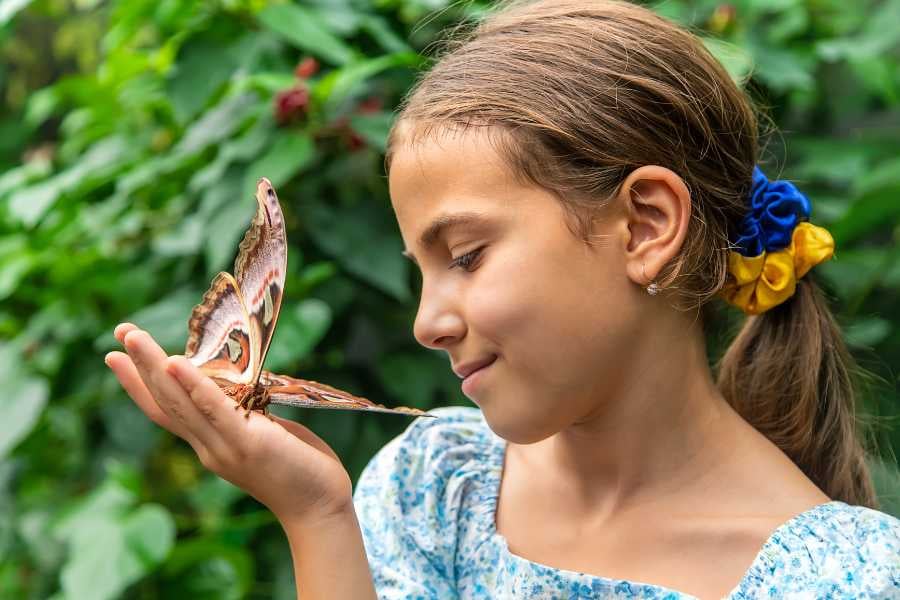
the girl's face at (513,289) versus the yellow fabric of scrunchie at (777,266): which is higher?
the girl's face at (513,289)

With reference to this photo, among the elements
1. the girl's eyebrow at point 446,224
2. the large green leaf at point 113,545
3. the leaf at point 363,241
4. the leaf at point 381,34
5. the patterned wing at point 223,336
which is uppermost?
the girl's eyebrow at point 446,224

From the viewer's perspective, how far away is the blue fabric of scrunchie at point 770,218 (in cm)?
108

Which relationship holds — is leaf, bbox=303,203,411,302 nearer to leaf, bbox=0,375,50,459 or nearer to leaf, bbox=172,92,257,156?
leaf, bbox=172,92,257,156

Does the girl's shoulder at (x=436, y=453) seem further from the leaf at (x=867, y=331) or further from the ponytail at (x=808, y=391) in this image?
the leaf at (x=867, y=331)

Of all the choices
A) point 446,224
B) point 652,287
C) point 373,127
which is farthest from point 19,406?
point 652,287

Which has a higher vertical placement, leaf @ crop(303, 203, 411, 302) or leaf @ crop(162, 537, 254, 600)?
leaf @ crop(303, 203, 411, 302)

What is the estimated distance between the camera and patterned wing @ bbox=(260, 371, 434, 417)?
0.90 metres

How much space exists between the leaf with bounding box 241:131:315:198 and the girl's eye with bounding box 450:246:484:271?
58 centimetres

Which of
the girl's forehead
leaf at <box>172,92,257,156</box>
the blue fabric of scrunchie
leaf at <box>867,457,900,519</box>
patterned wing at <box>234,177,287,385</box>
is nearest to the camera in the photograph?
patterned wing at <box>234,177,287,385</box>

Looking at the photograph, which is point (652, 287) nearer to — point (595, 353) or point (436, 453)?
point (595, 353)

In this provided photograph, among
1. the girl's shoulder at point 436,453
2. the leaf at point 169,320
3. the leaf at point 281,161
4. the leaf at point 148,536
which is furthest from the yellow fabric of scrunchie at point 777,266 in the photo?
the leaf at point 148,536

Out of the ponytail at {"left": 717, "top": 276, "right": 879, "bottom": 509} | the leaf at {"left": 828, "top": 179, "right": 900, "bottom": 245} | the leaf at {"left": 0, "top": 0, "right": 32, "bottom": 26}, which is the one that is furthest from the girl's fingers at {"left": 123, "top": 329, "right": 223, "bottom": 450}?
the leaf at {"left": 828, "top": 179, "right": 900, "bottom": 245}

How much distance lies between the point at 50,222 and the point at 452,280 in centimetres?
107

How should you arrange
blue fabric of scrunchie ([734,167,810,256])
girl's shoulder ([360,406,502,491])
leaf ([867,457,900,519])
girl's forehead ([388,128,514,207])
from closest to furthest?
1. girl's forehead ([388,128,514,207])
2. blue fabric of scrunchie ([734,167,810,256])
3. girl's shoulder ([360,406,502,491])
4. leaf ([867,457,900,519])
